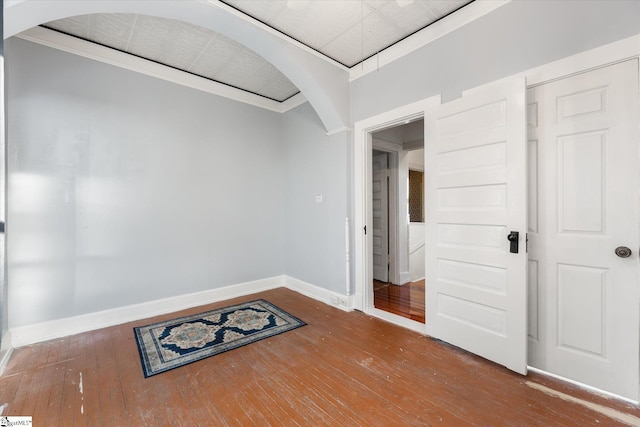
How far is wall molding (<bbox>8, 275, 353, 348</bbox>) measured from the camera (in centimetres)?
248

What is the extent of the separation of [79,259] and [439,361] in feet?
11.6

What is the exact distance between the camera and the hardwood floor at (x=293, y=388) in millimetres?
1589

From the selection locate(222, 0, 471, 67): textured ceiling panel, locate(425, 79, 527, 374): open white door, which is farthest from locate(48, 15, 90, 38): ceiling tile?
locate(425, 79, 527, 374): open white door

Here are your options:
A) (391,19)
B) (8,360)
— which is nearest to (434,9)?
(391,19)

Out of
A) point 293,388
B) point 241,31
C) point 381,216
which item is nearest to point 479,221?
point 293,388

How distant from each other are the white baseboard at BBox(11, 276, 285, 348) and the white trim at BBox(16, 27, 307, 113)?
8.76 feet

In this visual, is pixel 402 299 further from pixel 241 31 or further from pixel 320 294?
pixel 241 31

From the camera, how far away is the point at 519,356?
1.94 metres

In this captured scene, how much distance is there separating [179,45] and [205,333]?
3.01 m

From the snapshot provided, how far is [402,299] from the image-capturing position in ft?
12.1

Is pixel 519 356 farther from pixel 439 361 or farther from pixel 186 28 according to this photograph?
pixel 186 28

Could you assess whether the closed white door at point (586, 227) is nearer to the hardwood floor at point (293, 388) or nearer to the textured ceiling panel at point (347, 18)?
the hardwood floor at point (293, 388)

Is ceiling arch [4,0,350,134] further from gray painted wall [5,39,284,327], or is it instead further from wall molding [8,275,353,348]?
wall molding [8,275,353,348]

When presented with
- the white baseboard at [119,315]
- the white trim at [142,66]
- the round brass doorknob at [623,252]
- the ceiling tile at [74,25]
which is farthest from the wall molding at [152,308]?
the ceiling tile at [74,25]
